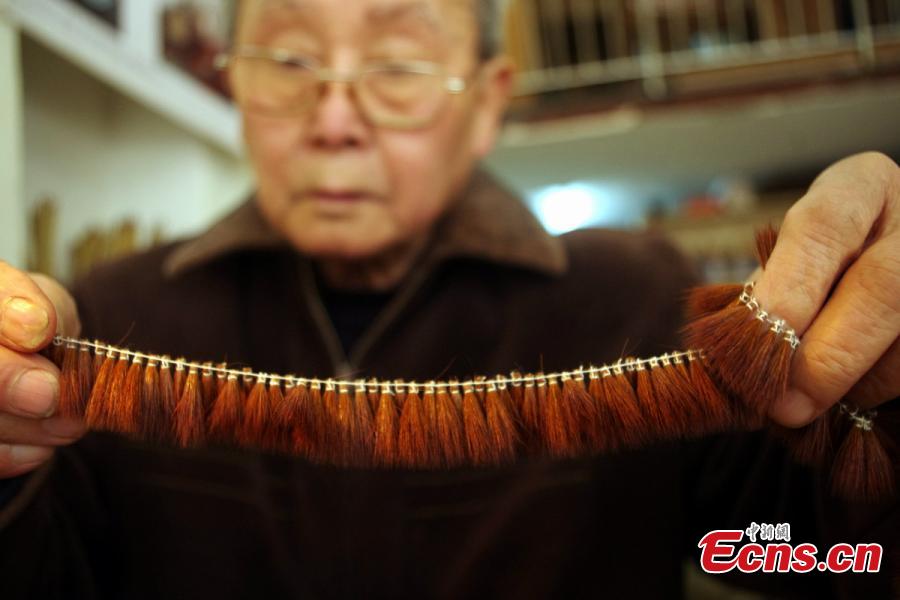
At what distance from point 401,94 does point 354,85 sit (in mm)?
59

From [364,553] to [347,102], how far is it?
1.79 ft

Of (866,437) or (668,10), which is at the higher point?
(668,10)

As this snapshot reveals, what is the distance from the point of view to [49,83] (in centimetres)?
93

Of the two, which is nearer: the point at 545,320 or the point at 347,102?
the point at 347,102

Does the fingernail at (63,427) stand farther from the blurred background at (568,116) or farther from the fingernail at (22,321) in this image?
the blurred background at (568,116)

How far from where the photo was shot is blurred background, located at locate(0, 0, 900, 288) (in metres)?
0.94

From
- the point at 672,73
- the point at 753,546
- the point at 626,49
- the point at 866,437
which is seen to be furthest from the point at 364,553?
the point at 626,49

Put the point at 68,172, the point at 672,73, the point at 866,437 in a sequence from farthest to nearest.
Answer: the point at 672,73 → the point at 68,172 → the point at 866,437

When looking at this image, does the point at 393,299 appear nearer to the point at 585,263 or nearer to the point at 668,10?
the point at 585,263

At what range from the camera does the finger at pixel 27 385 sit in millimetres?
486

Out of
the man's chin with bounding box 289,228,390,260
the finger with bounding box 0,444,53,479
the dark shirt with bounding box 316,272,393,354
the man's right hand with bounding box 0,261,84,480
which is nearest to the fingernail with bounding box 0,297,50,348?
the man's right hand with bounding box 0,261,84,480

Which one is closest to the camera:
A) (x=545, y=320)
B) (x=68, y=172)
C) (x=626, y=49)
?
(x=545, y=320)

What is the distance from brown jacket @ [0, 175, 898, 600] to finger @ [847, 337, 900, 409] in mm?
166

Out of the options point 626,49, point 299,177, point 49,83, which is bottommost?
point 299,177
